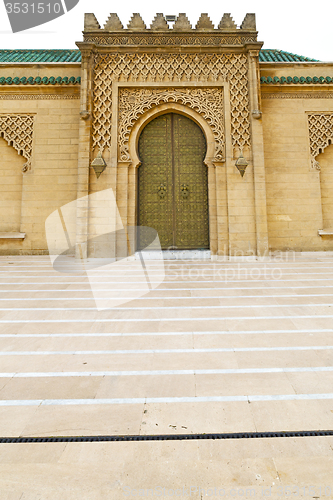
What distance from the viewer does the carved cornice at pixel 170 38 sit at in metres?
7.69

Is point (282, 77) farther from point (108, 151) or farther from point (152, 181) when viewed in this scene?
point (108, 151)

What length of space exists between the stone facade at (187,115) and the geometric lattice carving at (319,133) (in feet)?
0.10

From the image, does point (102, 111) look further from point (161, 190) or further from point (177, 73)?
point (161, 190)

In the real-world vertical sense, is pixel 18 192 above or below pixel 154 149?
below

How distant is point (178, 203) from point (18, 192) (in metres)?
5.09

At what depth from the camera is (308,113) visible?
834cm

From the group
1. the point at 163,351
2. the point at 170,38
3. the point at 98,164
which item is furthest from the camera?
the point at 170,38

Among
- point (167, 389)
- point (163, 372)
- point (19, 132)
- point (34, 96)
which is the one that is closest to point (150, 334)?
point (163, 372)

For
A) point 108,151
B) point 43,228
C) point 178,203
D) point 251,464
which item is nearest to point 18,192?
point 43,228

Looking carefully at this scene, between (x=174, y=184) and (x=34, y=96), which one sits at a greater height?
(x=34, y=96)

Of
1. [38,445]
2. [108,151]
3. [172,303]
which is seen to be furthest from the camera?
[108,151]

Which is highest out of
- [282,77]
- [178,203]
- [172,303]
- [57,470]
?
[282,77]

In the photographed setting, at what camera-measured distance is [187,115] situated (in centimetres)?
791

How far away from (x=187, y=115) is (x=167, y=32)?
238cm
